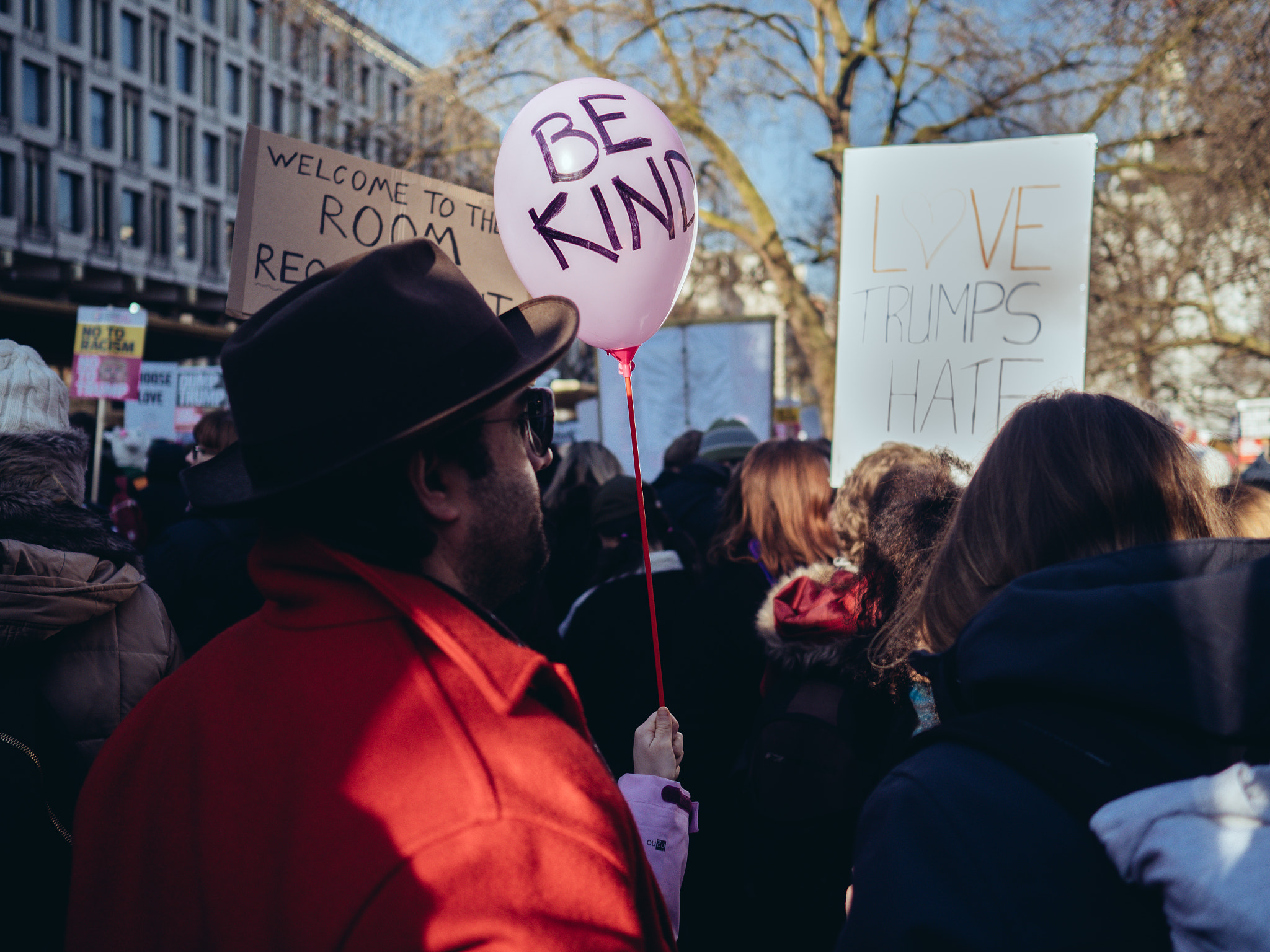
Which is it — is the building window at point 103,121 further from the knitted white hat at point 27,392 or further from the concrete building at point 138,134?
the knitted white hat at point 27,392

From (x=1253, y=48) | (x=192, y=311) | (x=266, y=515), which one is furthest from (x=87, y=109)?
(x=266, y=515)

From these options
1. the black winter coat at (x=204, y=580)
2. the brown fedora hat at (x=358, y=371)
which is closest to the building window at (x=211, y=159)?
the black winter coat at (x=204, y=580)

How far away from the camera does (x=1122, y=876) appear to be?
0.96 m

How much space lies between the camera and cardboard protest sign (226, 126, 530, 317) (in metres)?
2.82

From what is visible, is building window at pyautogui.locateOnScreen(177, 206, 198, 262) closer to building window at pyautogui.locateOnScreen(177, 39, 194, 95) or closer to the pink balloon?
building window at pyautogui.locateOnScreen(177, 39, 194, 95)

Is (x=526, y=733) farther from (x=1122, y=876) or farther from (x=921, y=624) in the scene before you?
(x=921, y=624)

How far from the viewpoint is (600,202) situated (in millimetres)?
2406

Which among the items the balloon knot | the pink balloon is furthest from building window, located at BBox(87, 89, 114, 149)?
the balloon knot

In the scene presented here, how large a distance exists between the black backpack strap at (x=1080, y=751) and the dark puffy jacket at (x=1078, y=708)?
0.04 ft

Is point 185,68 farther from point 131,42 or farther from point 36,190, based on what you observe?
point 36,190

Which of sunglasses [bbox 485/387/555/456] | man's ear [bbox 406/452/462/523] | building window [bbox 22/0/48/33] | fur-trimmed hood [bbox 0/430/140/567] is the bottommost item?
fur-trimmed hood [bbox 0/430/140/567]

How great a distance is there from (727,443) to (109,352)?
5.29 metres

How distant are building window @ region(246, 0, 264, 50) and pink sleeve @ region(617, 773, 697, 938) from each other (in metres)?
45.6

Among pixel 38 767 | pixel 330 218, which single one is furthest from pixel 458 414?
pixel 330 218
